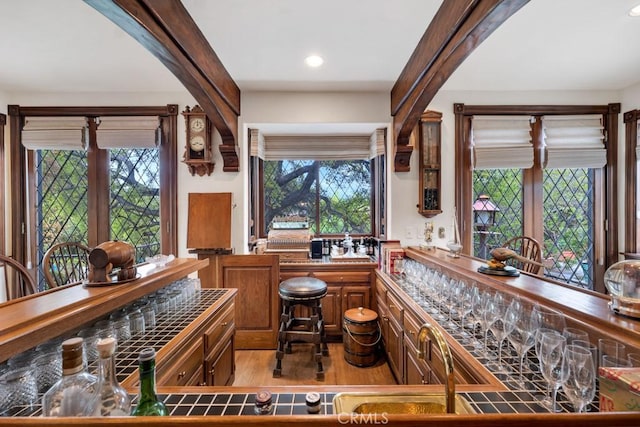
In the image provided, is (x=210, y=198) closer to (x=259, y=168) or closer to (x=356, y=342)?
(x=259, y=168)

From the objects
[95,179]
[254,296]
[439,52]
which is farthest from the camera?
[95,179]

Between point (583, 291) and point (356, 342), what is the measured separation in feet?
5.90

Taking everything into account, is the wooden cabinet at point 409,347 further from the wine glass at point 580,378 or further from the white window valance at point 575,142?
the white window valance at point 575,142

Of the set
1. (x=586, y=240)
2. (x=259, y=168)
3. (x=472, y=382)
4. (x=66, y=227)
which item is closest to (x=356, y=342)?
(x=472, y=382)

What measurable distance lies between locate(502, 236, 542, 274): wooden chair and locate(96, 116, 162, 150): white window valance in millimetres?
4045

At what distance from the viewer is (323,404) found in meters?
0.89

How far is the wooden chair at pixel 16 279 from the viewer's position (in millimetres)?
2058

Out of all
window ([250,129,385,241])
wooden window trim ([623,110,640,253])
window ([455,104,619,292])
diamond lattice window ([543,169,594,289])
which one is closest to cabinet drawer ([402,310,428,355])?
window ([455,104,619,292])

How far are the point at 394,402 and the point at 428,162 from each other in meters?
2.73

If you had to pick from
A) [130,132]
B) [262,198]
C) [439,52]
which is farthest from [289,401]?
[130,132]

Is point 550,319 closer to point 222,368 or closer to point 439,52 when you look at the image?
point 439,52

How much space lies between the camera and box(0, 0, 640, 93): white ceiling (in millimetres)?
1894

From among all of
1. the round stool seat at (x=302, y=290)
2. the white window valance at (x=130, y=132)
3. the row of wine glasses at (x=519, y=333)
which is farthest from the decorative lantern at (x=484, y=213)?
the white window valance at (x=130, y=132)

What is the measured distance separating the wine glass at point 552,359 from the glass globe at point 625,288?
279mm
